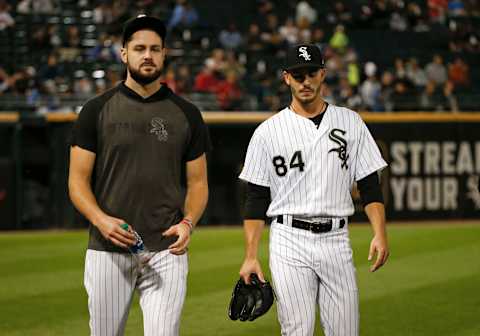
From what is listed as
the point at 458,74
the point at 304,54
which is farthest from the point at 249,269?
the point at 458,74

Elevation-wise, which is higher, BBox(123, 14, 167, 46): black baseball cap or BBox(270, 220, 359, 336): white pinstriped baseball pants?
BBox(123, 14, 167, 46): black baseball cap

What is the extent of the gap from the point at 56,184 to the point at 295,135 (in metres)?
11.1

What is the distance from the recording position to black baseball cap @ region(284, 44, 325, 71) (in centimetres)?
497

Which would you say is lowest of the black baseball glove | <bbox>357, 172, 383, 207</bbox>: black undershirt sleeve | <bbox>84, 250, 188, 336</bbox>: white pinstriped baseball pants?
the black baseball glove

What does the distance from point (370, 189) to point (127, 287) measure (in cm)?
137

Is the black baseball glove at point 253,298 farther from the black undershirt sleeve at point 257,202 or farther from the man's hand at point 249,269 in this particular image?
the black undershirt sleeve at point 257,202

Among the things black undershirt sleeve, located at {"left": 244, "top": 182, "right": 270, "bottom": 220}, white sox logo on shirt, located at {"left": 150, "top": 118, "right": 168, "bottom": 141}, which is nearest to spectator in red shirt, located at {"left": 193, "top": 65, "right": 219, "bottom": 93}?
black undershirt sleeve, located at {"left": 244, "top": 182, "right": 270, "bottom": 220}

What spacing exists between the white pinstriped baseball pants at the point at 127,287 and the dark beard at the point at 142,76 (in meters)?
0.81

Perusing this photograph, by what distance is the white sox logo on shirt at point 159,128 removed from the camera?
460 centimetres

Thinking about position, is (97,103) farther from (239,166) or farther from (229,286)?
(239,166)

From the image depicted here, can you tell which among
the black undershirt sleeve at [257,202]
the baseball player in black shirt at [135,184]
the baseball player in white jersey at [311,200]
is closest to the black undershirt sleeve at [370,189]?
the baseball player in white jersey at [311,200]

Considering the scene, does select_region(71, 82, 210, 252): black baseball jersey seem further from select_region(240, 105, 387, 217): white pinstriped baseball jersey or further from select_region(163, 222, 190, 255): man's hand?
select_region(240, 105, 387, 217): white pinstriped baseball jersey

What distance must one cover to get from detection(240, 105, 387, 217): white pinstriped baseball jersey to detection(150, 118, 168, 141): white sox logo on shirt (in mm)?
666

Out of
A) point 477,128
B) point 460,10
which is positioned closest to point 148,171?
point 477,128
